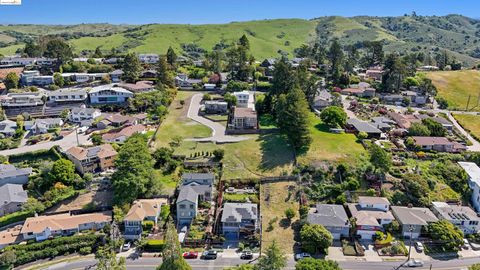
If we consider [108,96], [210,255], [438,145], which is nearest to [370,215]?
[210,255]

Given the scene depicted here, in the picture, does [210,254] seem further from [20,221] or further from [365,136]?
[365,136]

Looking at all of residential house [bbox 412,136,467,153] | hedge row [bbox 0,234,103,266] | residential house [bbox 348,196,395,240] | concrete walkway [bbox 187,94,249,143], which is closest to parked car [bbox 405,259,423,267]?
residential house [bbox 348,196,395,240]

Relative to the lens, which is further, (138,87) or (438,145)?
(138,87)

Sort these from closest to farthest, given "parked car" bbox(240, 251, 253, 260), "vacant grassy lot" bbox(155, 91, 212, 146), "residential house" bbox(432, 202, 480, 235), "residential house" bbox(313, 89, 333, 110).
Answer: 1. "parked car" bbox(240, 251, 253, 260)
2. "residential house" bbox(432, 202, 480, 235)
3. "vacant grassy lot" bbox(155, 91, 212, 146)
4. "residential house" bbox(313, 89, 333, 110)

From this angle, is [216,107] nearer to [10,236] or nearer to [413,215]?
[10,236]

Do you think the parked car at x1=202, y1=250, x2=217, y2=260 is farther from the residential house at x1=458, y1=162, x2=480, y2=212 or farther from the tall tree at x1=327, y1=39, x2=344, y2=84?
the tall tree at x1=327, y1=39, x2=344, y2=84

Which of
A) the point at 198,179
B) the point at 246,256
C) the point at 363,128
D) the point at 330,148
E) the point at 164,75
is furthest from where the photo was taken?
the point at 164,75
